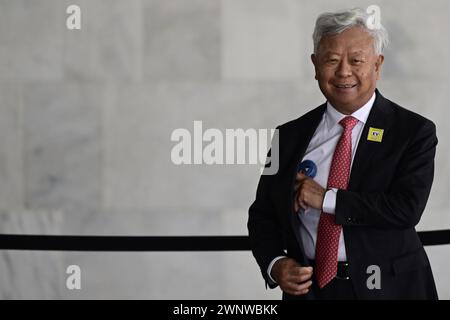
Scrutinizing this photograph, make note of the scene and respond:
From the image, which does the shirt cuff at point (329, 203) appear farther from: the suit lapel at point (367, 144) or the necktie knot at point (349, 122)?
the necktie knot at point (349, 122)

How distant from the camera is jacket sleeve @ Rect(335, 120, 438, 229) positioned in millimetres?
2021

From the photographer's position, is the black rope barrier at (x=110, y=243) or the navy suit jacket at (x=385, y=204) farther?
the black rope barrier at (x=110, y=243)

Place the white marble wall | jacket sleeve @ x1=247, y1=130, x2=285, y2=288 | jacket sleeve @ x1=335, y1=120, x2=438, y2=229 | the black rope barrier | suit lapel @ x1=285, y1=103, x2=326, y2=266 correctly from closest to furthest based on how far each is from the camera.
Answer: jacket sleeve @ x1=335, y1=120, x2=438, y2=229 → suit lapel @ x1=285, y1=103, x2=326, y2=266 → jacket sleeve @ x1=247, y1=130, x2=285, y2=288 → the black rope barrier → the white marble wall

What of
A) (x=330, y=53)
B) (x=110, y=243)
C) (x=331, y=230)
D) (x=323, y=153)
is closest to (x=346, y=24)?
(x=330, y=53)

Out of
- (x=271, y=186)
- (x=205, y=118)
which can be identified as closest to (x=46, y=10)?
(x=205, y=118)

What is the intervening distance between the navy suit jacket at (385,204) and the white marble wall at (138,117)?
2.58m

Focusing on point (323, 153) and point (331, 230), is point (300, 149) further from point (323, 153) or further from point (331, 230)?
point (331, 230)

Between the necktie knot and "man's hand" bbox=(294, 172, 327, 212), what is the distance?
0.22m

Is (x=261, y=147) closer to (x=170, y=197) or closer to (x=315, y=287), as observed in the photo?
(x=170, y=197)

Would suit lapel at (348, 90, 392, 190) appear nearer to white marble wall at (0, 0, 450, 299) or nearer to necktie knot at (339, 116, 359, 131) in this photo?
necktie knot at (339, 116, 359, 131)

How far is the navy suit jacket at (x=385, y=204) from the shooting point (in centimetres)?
204

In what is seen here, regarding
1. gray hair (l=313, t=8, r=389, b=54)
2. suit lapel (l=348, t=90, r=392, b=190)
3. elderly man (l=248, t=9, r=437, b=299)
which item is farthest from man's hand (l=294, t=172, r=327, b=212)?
gray hair (l=313, t=8, r=389, b=54)

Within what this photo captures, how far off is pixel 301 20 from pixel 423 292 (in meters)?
2.98

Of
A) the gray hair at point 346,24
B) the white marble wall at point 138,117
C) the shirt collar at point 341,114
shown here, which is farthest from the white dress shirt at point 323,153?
the white marble wall at point 138,117
